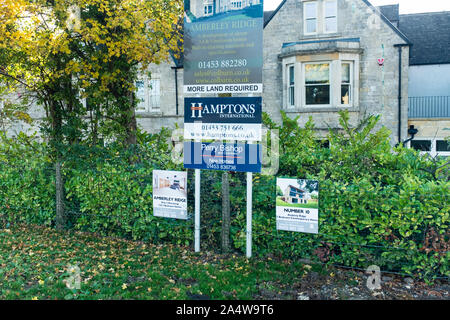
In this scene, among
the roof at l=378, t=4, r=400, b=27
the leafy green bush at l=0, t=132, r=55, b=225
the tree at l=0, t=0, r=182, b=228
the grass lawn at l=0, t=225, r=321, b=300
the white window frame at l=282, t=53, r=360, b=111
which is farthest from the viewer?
the roof at l=378, t=4, r=400, b=27

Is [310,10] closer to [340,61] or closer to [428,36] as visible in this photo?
[340,61]

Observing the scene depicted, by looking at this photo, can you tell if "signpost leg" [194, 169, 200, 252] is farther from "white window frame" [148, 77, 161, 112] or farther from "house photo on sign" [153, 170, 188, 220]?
"white window frame" [148, 77, 161, 112]

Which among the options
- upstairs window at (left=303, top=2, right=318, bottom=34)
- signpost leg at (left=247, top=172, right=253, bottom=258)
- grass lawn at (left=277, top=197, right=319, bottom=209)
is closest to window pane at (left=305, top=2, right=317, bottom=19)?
upstairs window at (left=303, top=2, right=318, bottom=34)

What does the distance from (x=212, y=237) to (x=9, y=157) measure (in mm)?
6010

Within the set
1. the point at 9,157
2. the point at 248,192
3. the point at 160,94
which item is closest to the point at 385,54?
the point at 160,94

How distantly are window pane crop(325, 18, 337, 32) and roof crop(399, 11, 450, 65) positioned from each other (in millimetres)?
6689

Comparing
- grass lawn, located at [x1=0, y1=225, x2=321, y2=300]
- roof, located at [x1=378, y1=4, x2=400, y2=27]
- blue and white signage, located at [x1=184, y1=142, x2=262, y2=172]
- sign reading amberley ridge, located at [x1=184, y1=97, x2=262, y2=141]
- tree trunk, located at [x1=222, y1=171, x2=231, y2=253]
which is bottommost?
grass lawn, located at [x1=0, y1=225, x2=321, y2=300]

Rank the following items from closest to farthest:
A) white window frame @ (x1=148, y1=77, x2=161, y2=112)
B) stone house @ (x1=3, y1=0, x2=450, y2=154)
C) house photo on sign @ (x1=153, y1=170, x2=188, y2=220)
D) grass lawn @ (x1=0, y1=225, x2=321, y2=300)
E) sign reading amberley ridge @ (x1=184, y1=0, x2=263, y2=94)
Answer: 1. grass lawn @ (x1=0, y1=225, x2=321, y2=300)
2. sign reading amberley ridge @ (x1=184, y1=0, x2=263, y2=94)
3. house photo on sign @ (x1=153, y1=170, x2=188, y2=220)
4. stone house @ (x1=3, y1=0, x2=450, y2=154)
5. white window frame @ (x1=148, y1=77, x2=161, y2=112)

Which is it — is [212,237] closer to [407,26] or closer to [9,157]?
[9,157]

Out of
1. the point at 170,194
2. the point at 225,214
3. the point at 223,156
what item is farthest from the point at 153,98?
the point at 225,214

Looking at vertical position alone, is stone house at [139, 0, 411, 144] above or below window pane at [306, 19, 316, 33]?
below

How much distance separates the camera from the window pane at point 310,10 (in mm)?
18016

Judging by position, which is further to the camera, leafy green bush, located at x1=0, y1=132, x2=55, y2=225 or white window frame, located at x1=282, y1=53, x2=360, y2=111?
white window frame, located at x1=282, y1=53, x2=360, y2=111

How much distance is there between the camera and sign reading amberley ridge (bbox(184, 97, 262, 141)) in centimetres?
647
